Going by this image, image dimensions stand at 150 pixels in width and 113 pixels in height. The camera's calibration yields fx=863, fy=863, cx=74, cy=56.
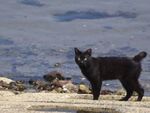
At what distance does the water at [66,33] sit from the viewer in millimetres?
22484

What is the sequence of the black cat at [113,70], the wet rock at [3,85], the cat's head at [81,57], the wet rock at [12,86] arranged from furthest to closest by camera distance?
the wet rock at [3,85] → the wet rock at [12,86] → the black cat at [113,70] → the cat's head at [81,57]

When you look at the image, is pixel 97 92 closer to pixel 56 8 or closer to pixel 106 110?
pixel 106 110

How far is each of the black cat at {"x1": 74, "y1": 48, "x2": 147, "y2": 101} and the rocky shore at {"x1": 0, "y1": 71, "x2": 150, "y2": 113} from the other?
241 millimetres

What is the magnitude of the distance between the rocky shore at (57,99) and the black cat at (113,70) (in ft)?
0.79

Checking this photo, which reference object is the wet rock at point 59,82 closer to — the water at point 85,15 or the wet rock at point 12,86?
the wet rock at point 12,86

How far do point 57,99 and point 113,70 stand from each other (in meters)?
1.32

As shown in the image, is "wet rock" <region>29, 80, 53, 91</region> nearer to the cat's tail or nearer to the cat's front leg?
the cat's front leg

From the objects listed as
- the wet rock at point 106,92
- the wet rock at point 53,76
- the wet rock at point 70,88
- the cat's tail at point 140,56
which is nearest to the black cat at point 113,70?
the cat's tail at point 140,56

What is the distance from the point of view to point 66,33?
1126 inches

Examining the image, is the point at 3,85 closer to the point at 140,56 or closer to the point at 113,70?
the point at 113,70

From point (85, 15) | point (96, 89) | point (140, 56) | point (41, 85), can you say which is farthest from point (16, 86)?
point (85, 15)

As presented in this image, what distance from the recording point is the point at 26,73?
2159cm

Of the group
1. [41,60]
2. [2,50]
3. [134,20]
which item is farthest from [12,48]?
[134,20]

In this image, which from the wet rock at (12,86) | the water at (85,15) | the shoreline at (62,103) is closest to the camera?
the shoreline at (62,103)
